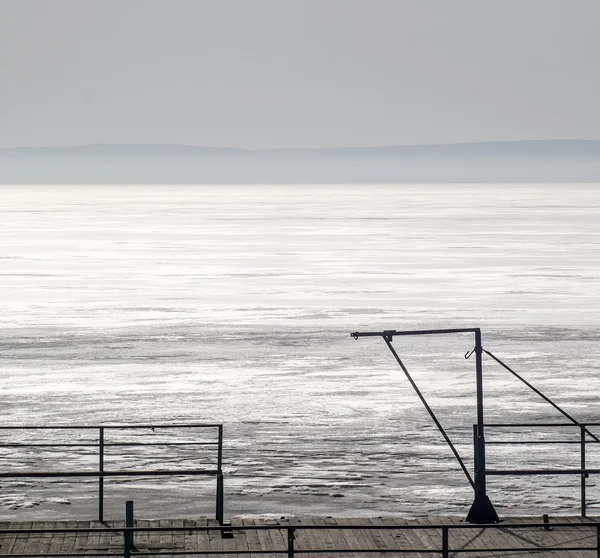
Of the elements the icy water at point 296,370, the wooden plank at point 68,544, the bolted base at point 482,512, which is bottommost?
the wooden plank at point 68,544

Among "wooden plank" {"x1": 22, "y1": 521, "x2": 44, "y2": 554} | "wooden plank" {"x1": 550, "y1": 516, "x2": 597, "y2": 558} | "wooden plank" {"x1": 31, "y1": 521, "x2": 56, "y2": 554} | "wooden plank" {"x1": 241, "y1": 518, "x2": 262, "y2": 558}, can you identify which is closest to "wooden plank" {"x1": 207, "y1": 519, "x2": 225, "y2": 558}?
"wooden plank" {"x1": 241, "y1": 518, "x2": 262, "y2": 558}

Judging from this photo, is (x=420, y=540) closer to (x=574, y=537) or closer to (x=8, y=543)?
(x=574, y=537)

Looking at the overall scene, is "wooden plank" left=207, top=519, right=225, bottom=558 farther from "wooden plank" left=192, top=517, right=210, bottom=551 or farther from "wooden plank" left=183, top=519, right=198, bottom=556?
"wooden plank" left=183, top=519, right=198, bottom=556

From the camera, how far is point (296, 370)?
129ft

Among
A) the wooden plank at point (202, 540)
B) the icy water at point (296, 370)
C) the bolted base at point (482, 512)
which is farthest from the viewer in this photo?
the icy water at point (296, 370)

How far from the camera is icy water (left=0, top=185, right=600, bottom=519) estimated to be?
2445cm

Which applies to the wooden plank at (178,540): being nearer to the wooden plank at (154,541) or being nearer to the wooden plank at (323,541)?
the wooden plank at (154,541)

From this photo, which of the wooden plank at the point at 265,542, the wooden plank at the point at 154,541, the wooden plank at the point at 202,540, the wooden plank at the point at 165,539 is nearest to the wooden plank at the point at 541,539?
the wooden plank at the point at 265,542

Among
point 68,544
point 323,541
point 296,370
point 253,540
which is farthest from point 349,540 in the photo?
point 296,370

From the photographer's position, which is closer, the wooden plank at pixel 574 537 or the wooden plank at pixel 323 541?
the wooden plank at pixel 323 541

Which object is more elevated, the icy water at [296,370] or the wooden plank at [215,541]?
the icy water at [296,370]

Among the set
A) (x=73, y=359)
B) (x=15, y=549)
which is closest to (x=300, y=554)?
(x=15, y=549)

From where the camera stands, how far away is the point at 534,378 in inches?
1462

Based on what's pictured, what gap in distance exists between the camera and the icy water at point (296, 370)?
80.2 feet
